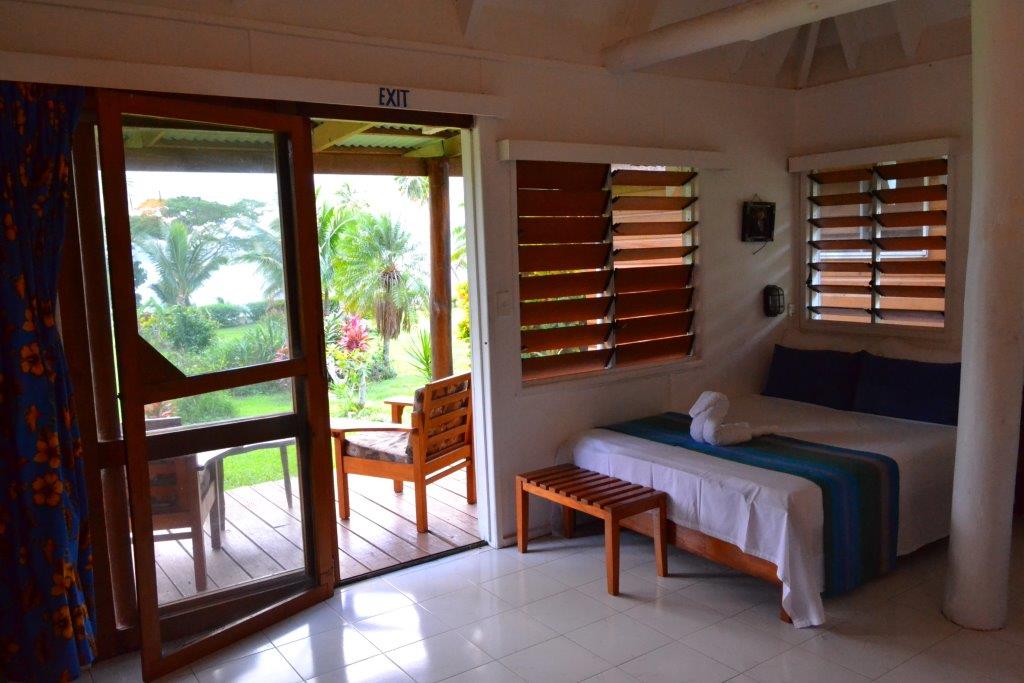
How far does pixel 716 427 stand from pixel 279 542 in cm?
213

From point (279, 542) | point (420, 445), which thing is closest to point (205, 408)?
point (279, 542)

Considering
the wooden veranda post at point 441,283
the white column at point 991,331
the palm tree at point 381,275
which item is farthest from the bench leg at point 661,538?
the palm tree at point 381,275

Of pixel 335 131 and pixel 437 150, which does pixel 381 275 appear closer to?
pixel 437 150

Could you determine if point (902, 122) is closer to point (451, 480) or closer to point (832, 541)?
point (832, 541)

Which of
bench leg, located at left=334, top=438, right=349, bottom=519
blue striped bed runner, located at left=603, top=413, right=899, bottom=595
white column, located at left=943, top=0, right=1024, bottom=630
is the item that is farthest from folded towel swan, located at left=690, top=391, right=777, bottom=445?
bench leg, located at left=334, top=438, right=349, bottom=519

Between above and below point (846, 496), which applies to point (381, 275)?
above

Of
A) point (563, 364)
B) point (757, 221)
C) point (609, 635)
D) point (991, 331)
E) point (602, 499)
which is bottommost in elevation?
point (609, 635)

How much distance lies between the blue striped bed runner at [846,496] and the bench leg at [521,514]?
2.77 ft

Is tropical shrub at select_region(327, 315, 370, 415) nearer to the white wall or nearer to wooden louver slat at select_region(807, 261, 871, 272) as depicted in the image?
the white wall

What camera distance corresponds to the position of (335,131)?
15.9 feet

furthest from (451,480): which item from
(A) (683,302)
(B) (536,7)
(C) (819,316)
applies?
(B) (536,7)

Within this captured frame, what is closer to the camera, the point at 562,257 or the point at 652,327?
the point at 562,257

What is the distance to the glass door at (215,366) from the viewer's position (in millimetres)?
2928

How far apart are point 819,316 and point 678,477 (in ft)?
7.58
